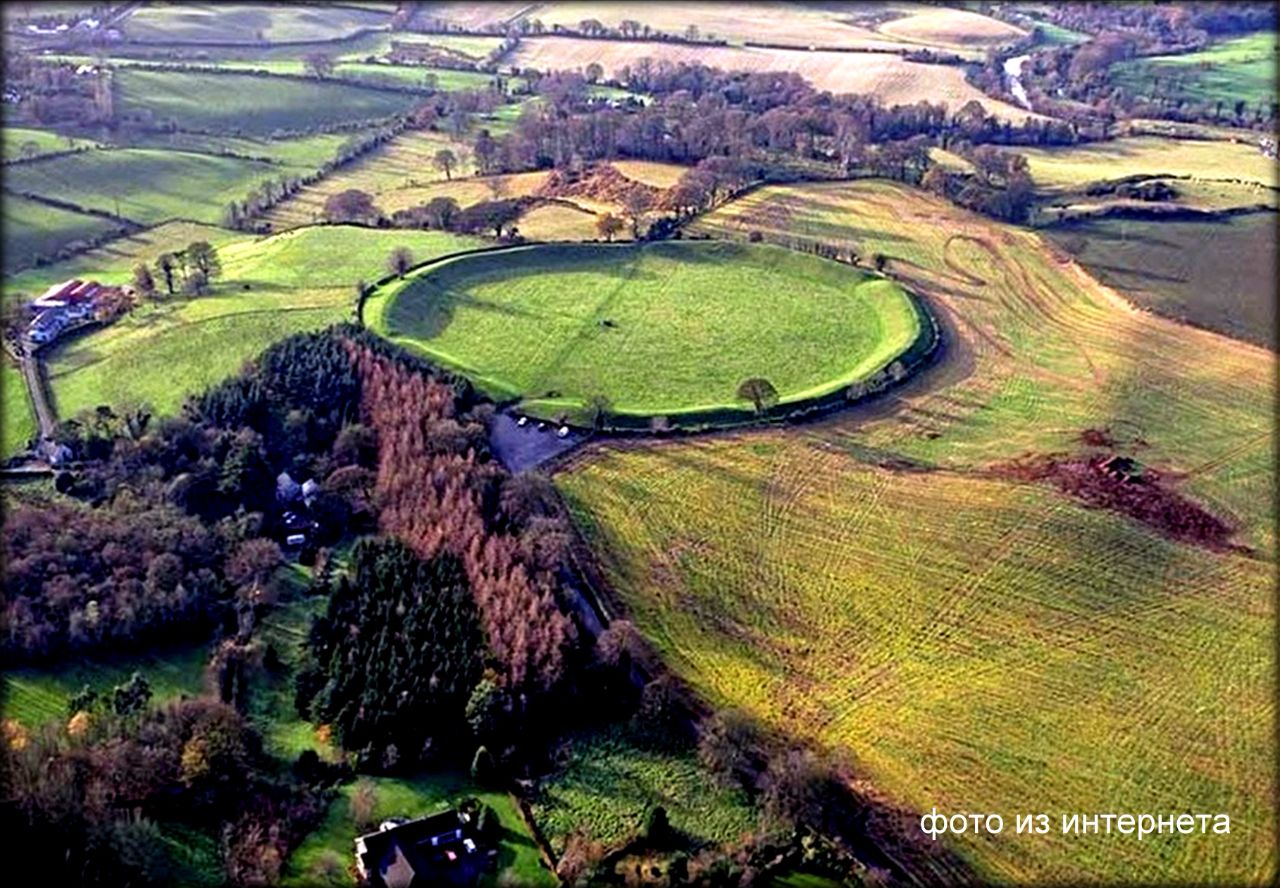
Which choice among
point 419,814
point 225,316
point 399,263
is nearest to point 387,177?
point 399,263

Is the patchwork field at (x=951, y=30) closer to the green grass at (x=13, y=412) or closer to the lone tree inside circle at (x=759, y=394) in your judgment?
the lone tree inside circle at (x=759, y=394)

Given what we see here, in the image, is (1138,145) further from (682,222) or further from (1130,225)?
(682,222)

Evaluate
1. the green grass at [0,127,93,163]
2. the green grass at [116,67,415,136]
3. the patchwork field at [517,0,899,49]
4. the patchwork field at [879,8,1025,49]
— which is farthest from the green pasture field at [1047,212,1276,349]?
the green grass at [0,127,93,163]

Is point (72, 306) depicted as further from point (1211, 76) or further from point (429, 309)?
point (1211, 76)

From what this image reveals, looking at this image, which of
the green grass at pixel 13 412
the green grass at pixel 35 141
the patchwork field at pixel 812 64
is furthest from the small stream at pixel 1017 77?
the green grass at pixel 13 412

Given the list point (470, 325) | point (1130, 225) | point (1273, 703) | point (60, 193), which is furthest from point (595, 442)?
point (60, 193)

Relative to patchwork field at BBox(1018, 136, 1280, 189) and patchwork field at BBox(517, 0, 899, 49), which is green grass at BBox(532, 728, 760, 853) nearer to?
patchwork field at BBox(1018, 136, 1280, 189)
